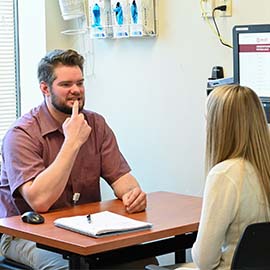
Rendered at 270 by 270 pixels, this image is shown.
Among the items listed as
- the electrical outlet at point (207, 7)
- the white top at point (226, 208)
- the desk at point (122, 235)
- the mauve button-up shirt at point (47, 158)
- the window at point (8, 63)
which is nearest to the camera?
the white top at point (226, 208)

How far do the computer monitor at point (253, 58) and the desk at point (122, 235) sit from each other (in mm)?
590

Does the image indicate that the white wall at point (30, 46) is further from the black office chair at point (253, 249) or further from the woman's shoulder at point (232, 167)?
the black office chair at point (253, 249)

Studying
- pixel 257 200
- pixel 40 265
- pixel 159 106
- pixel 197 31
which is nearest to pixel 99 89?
pixel 159 106

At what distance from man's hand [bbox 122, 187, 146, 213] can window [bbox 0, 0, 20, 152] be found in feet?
5.85

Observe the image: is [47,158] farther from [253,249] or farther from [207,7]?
[253,249]

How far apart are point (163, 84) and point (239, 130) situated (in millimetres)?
1548

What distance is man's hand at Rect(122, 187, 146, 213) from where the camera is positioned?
284cm

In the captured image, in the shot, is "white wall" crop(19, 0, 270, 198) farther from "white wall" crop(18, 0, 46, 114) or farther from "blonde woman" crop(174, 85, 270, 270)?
"blonde woman" crop(174, 85, 270, 270)

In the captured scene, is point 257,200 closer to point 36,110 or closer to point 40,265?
point 40,265

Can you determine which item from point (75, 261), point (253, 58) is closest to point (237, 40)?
point (253, 58)

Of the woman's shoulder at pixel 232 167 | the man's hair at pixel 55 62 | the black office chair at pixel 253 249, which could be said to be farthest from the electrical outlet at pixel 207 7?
the black office chair at pixel 253 249

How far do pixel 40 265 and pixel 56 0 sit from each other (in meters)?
1.96

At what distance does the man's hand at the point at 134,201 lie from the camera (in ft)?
9.31

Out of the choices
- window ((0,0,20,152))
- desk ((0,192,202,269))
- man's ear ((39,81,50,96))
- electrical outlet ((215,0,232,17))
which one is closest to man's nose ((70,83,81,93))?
man's ear ((39,81,50,96))
